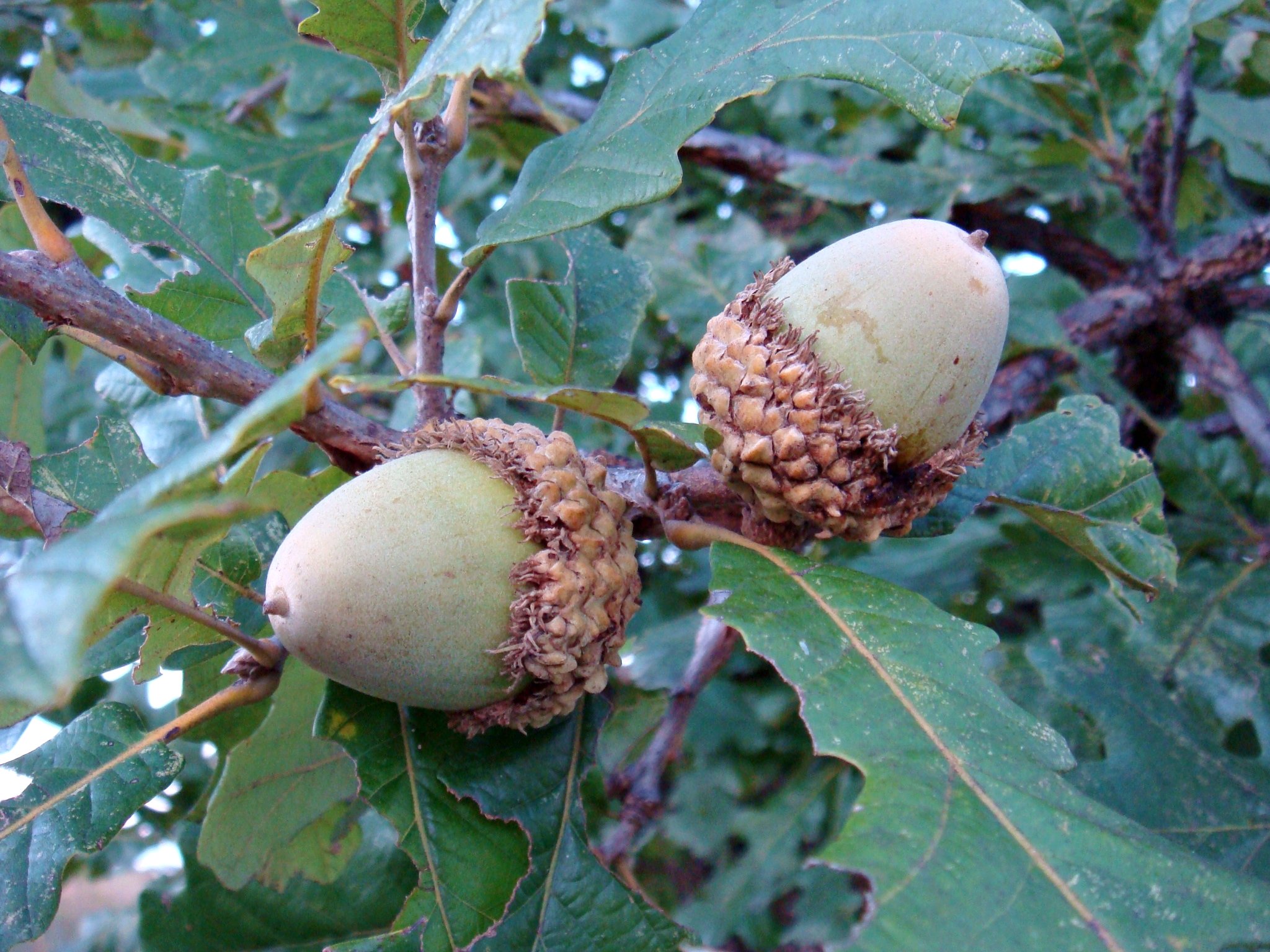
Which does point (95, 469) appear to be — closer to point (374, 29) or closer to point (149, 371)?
point (149, 371)

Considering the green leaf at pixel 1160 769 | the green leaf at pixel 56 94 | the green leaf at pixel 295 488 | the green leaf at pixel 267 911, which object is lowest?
the green leaf at pixel 267 911

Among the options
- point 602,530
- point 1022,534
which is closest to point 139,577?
point 602,530

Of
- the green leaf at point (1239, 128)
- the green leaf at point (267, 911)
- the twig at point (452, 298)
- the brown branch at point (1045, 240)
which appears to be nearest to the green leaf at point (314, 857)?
the green leaf at point (267, 911)

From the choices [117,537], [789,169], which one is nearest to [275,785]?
[117,537]

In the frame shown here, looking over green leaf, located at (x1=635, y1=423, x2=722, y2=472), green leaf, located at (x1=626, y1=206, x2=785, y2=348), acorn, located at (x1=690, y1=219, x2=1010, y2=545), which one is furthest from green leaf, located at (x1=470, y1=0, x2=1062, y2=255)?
green leaf, located at (x1=626, y1=206, x2=785, y2=348)

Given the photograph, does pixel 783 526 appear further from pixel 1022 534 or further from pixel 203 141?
pixel 203 141

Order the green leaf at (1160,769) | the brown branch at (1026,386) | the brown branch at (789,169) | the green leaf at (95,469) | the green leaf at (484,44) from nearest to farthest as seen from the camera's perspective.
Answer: the green leaf at (484,44) → the green leaf at (95,469) → the green leaf at (1160,769) → the brown branch at (1026,386) → the brown branch at (789,169)

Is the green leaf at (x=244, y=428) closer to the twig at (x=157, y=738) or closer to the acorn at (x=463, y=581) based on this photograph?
the acorn at (x=463, y=581)
